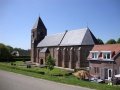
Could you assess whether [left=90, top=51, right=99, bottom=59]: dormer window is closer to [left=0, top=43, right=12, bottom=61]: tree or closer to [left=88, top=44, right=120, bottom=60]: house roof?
[left=88, top=44, right=120, bottom=60]: house roof

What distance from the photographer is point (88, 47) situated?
183 feet

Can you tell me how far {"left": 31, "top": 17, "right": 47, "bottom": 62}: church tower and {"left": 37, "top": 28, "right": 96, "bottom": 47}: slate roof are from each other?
519 cm

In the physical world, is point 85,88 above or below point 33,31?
below

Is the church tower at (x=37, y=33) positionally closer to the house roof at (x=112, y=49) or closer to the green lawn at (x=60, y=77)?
the green lawn at (x=60, y=77)

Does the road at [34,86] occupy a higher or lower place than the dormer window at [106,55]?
lower

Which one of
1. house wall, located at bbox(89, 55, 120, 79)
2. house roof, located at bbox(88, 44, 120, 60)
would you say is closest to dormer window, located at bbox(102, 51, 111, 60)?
house roof, located at bbox(88, 44, 120, 60)

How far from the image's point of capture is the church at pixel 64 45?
2211 inches

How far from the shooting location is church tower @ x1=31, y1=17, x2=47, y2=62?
82488 millimetres

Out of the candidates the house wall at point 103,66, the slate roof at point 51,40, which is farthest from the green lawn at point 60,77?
the slate roof at point 51,40

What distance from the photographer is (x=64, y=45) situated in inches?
2532

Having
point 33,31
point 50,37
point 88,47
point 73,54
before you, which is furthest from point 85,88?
point 33,31

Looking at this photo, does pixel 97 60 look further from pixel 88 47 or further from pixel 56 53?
pixel 56 53

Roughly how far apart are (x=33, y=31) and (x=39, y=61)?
12.5m

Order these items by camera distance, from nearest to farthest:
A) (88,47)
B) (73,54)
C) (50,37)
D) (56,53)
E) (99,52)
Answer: (99,52), (88,47), (73,54), (56,53), (50,37)
